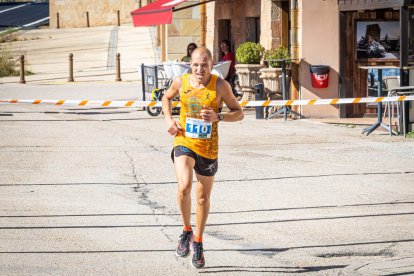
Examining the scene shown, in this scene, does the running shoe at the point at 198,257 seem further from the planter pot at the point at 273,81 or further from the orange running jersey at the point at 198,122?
the planter pot at the point at 273,81

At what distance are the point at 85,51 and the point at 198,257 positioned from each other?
3893 cm

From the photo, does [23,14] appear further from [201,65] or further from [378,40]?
[201,65]

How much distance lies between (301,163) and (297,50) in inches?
288

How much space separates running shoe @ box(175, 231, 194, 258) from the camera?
8.17 m

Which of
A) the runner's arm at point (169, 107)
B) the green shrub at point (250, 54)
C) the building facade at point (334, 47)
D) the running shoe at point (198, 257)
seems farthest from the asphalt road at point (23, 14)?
the running shoe at point (198, 257)

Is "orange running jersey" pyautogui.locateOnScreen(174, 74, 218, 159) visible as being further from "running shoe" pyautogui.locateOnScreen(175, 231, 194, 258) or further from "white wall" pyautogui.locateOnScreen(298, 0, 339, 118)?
"white wall" pyautogui.locateOnScreen(298, 0, 339, 118)

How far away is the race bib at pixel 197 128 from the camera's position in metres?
8.13

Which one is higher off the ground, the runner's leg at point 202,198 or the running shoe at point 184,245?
the runner's leg at point 202,198

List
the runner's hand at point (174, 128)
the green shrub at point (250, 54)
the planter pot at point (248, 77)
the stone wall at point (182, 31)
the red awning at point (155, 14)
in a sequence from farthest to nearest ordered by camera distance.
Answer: the stone wall at point (182, 31), the green shrub at point (250, 54), the planter pot at point (248, 77), the red awning at point (155, 14), the runner's hand at point (174, 128)

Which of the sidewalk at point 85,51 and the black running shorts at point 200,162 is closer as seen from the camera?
the black running shorts at point 200,162

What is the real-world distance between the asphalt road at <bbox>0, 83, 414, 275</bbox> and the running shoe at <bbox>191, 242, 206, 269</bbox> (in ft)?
0.23

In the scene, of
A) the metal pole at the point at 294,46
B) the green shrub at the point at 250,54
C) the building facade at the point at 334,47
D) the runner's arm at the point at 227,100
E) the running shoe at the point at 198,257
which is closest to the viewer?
the running shoe at the point at 198,257

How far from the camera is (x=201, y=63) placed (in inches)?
320

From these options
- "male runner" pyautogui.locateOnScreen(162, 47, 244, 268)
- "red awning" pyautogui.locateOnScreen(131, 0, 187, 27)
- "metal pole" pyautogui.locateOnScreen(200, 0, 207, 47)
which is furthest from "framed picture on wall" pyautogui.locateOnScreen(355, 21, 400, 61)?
"male runner" pyautogui.locateOnScreen(162, 47, 244, 268)
